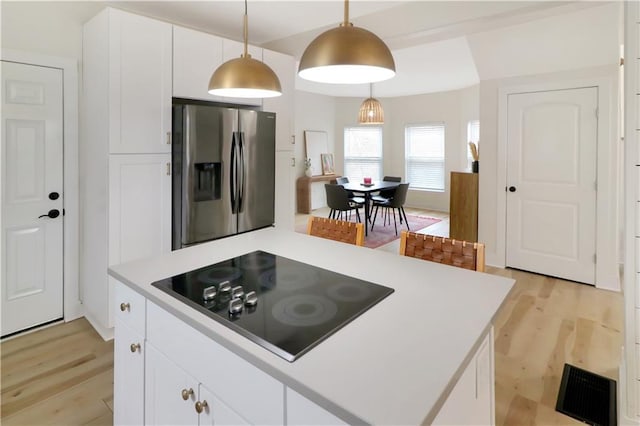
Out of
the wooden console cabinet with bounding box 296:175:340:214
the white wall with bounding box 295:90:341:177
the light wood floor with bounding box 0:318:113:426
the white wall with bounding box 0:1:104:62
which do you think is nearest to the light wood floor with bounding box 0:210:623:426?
the light wood floor with bounding box 0:318:113:426

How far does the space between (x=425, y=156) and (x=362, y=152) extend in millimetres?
1431

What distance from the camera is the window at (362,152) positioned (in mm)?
8609

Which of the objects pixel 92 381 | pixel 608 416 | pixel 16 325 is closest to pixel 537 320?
pixel 608 416

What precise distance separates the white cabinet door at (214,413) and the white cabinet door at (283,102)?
8.93ft

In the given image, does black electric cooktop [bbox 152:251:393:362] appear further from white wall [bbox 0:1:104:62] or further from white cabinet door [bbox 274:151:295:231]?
white wall [bbox 0:1:104:62]

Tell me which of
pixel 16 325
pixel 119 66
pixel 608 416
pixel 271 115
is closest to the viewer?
pixel 608 416

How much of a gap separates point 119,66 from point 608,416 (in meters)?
3.54

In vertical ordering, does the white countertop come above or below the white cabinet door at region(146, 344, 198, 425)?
above

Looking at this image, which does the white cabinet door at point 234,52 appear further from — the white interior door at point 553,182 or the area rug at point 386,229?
the area rug at point 386,229

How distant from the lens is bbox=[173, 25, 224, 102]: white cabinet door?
279cm

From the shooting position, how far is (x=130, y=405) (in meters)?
1.53

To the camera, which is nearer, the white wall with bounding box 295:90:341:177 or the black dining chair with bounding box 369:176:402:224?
the black dining chair with bounding box 369:176:402:224

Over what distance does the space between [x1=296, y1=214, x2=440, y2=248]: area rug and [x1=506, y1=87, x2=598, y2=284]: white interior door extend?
1.83 meters

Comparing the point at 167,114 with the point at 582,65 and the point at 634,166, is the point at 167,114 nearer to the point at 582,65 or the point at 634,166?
the point at 634,166
